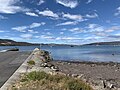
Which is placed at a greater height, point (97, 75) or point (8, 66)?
point (8, 66)

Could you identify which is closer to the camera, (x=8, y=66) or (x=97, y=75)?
(x=8, y=66)

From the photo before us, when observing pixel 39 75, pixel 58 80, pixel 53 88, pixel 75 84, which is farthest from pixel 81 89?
pixel 39 75

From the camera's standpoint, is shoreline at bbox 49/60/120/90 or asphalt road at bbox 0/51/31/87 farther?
asphalt road at bbox 0/51/31/87

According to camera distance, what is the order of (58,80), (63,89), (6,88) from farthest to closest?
(58,80)
(6,88)
(63,89)

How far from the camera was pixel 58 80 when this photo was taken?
12.9 meters

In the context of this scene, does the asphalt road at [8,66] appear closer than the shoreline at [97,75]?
No

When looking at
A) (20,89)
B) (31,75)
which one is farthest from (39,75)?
(20,89)

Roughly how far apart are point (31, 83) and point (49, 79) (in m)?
1.29

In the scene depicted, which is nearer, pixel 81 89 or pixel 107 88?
pixel 81 89

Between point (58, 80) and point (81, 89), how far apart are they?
2.29 meters

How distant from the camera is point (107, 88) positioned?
1303 centimetres

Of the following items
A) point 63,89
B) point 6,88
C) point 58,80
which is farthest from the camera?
point 58,80

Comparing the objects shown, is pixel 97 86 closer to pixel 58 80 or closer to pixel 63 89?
pixel 58 80

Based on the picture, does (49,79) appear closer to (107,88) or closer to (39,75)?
(39,75)
